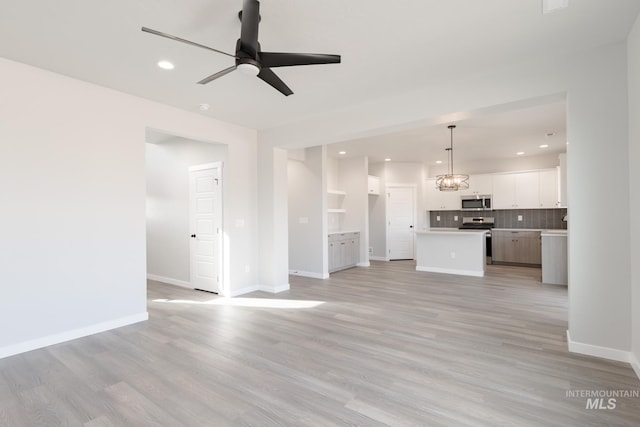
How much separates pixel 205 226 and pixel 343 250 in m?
3.31

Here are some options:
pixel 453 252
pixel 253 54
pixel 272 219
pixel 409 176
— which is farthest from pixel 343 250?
pixel 253 54

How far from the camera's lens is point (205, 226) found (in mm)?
5352

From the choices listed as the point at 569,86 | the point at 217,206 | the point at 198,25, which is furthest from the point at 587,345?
the point at 217,206

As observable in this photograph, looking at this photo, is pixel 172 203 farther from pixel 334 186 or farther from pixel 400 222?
pixel 400 222

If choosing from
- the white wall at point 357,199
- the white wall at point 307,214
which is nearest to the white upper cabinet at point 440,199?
the white wall at point 357,199

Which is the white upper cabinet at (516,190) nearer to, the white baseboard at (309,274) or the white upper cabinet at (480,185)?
the white upper cabinet at (480,185)

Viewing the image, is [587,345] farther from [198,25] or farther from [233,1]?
[198,25]

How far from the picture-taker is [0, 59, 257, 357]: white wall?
9.80 ft

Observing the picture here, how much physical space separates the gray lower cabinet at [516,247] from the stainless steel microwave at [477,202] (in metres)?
0.78

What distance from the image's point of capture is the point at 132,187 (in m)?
3.87

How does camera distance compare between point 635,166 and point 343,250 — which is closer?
point 635,166

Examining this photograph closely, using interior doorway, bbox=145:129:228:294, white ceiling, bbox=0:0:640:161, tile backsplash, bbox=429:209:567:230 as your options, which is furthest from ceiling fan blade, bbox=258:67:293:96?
tile backsplash, bbox=429:209:567:230

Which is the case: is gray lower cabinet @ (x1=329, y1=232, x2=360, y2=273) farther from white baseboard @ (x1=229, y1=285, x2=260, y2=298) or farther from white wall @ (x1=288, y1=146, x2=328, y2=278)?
white baseboard @ (x1=229, y1=285, x2=260, y2=298)

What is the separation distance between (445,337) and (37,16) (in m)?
4.55
